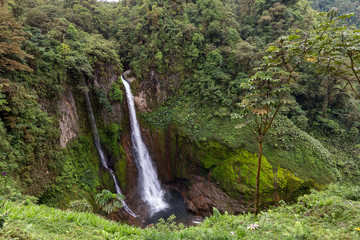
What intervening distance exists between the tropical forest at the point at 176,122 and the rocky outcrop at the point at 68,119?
0.08 metres

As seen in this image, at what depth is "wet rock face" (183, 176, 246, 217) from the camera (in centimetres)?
1255

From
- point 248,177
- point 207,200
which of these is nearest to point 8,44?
point 207,200

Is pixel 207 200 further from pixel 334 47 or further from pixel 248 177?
pixel 334 47

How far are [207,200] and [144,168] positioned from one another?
5.71 metres

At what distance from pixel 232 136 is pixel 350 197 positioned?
8851mm

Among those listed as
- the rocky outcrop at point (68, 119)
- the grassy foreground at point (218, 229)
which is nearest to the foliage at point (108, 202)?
the rocky outcrop at point (68, 119)

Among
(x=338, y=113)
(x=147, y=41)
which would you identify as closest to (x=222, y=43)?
(x=147, y=41)

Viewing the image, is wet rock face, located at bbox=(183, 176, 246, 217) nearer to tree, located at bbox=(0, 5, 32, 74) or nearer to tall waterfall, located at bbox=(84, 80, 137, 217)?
tall waterfall, located at bbox=(84, 80, 137, 217)

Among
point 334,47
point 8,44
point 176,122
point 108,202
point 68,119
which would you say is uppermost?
point 8,44

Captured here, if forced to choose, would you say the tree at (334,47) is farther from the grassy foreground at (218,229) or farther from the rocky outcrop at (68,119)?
the rocky outcrop at (68,119)

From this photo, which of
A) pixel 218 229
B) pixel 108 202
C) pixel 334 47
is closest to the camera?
pixel 334 47

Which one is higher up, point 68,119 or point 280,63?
point 68,119

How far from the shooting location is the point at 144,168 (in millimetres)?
14438

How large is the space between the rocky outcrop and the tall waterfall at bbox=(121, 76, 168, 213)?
176 inches
